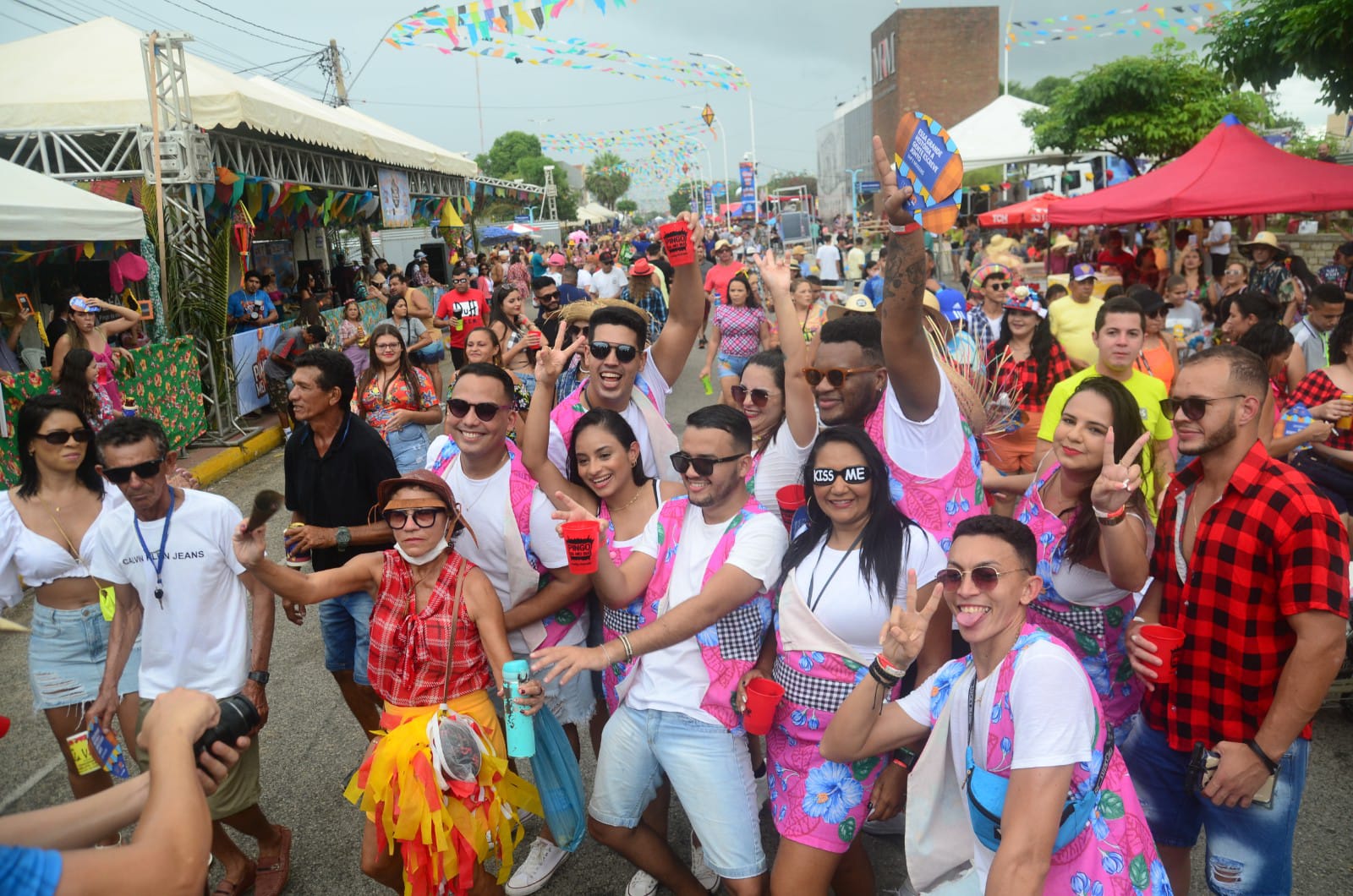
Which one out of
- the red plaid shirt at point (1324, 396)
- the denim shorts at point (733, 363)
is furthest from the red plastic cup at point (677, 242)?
the denim shorts at point (733, 363)

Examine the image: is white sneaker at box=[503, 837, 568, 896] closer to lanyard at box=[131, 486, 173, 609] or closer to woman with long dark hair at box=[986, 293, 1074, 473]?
lanyard at box=[131, 486, 173, 609]

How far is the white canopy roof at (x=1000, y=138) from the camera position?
20.5m

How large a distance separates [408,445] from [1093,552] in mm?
4645

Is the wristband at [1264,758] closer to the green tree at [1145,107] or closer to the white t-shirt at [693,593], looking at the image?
the white t-shirt at [693,593]

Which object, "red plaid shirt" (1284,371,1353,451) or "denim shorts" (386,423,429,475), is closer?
"red plaid shirt" (1284,371,1353,451)

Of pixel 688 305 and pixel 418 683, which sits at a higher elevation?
pixel 688 305

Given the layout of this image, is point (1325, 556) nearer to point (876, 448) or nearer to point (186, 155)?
point (876, 448)

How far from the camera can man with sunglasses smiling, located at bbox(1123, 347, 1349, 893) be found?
233 centimetres

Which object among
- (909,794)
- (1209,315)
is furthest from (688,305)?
(1209,315)

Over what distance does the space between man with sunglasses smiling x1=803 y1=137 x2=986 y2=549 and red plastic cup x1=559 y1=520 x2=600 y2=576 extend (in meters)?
0.96

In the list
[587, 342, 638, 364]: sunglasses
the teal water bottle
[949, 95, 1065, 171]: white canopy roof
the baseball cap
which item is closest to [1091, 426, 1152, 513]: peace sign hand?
the teal water bottle

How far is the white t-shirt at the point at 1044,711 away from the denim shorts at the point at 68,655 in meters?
3.02

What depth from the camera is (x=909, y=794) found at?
239 centimetres

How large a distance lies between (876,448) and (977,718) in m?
1.00
